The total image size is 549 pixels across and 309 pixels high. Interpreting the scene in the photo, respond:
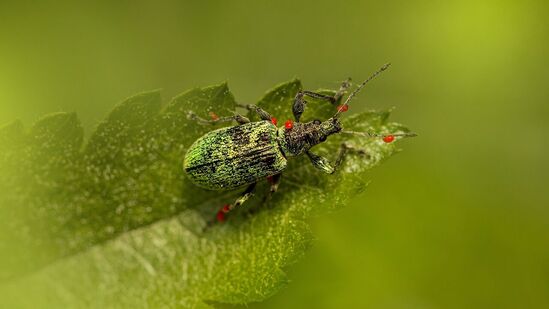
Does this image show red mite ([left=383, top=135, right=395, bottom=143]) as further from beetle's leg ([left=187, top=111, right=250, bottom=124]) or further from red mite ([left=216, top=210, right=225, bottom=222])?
red mite ([left=216, top=210, right=225, bottom=222])

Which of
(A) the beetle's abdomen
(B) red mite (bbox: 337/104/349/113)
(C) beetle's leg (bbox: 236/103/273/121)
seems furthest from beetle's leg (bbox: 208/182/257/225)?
(B) red mite (bbox: 337/104/349/113)

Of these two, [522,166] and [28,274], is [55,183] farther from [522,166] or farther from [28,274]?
[522,166]

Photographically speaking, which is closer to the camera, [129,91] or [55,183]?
[55,183]

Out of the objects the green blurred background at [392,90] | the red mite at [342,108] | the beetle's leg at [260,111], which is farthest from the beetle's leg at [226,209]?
the red mite at [342,108]

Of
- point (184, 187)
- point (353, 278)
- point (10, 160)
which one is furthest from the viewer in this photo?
point (353, 278)

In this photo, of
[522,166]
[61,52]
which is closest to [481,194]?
[522,166]

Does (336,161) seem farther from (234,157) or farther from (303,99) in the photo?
(234,157)
